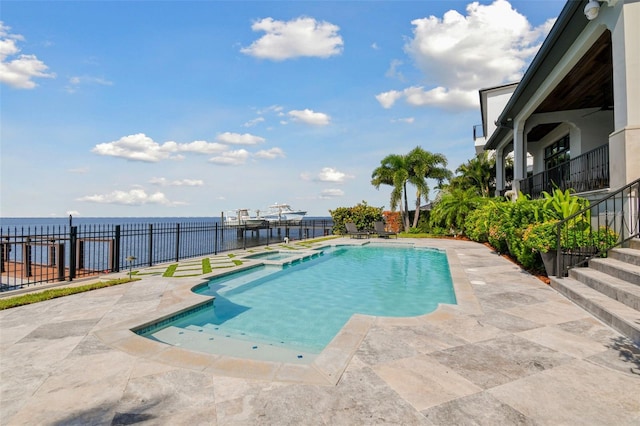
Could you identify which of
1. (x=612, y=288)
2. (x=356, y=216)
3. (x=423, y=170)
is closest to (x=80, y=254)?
(x=612, y=288)

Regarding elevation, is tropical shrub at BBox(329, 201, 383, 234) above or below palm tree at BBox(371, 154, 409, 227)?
below

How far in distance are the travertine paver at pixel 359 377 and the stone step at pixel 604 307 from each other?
161 millimetres

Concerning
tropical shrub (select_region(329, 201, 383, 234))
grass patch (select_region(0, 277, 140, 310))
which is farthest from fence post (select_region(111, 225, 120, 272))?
tropical shrub (select_region(329, 201, 383, 234))

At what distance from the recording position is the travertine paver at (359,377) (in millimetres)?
2375

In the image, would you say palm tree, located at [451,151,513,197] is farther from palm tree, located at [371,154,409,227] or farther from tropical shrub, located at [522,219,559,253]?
tropical shrub, located at [522,219,559,253]

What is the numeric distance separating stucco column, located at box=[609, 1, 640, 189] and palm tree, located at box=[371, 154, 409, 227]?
1828 centimetres

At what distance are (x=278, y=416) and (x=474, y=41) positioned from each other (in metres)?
16.3

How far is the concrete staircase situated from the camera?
4.01 meters

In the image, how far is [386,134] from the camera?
22594mm

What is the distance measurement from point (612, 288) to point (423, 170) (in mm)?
20483

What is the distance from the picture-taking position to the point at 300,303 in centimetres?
707

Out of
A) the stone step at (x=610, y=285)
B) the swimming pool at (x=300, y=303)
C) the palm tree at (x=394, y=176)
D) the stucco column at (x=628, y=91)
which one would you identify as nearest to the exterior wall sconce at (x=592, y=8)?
the stucco column at (x=628, y=91)

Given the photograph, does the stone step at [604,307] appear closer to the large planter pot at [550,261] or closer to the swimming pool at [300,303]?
the large planter pot at [550,261]

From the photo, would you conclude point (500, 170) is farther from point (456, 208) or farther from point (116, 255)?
point (116, 255)
